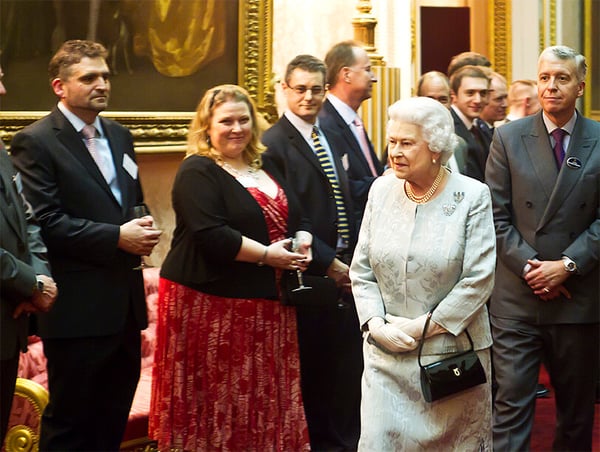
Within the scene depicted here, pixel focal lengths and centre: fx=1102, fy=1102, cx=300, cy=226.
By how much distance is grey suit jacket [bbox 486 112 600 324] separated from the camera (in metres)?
5.42

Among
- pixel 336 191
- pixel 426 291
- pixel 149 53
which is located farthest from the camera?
pixel 149 53

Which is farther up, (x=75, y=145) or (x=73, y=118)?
(x=73, y=118)

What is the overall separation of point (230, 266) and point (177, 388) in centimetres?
65

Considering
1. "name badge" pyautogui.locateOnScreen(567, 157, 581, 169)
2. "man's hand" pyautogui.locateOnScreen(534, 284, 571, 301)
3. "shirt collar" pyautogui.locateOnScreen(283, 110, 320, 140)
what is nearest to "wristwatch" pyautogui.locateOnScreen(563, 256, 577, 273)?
"man's hand" pyautogui.locateOnScreen(534, 284, 571, 301)

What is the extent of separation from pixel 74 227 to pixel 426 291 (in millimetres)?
1633

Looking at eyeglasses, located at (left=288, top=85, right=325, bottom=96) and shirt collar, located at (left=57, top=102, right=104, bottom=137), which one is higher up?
eyeglasses, located at (left=288, top=85, right=325, bottom=96)

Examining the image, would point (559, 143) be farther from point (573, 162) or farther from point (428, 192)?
point (428, 192)

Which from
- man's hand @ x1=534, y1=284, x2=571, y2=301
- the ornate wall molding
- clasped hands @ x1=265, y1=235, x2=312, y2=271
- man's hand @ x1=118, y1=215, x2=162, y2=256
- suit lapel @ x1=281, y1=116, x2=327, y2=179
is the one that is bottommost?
man's hand @ x1=534, y1=284, x2=571, y2=301

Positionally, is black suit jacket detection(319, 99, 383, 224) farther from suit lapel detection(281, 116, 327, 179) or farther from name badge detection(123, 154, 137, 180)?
name badge detection(123, 154, 137, 180)

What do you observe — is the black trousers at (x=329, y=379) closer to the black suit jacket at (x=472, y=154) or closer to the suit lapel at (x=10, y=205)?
the black suit jacket at (x=472, y=154)

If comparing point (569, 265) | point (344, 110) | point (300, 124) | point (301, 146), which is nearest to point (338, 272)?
point (301, 146)

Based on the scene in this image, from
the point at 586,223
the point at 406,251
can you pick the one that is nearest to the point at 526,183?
the point at 586,223

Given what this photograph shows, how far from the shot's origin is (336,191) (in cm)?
602

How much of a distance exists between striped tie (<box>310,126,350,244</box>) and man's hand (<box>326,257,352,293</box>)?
19 centimetres
